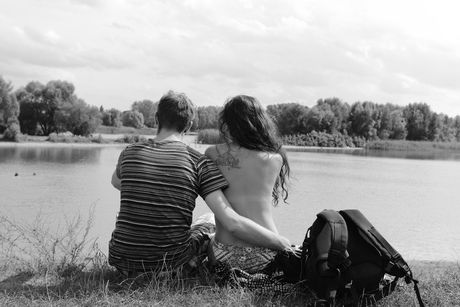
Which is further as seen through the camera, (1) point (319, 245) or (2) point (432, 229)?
(2) point (432, 229)

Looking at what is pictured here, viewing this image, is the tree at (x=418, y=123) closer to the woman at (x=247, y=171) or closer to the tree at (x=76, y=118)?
the tree at (x=76, y=118)

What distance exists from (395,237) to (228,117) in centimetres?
542

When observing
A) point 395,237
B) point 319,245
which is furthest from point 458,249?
point 319,245

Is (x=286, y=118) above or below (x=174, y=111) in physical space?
above

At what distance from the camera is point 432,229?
7844mm

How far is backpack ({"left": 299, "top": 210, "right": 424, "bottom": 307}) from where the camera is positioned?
7.04 feet

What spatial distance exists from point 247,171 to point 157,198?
482 millimetres

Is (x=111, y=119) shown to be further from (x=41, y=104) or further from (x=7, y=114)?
(x=7, y=114)

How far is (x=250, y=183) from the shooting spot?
94.9 inches

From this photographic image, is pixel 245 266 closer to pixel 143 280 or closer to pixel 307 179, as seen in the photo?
pixel 143 280

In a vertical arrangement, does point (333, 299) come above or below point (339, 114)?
below

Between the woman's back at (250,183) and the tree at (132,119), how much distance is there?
58.4 metres

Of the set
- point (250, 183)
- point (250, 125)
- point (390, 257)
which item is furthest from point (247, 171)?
point (390, 257)

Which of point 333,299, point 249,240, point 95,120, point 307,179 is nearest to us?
point 333,299
